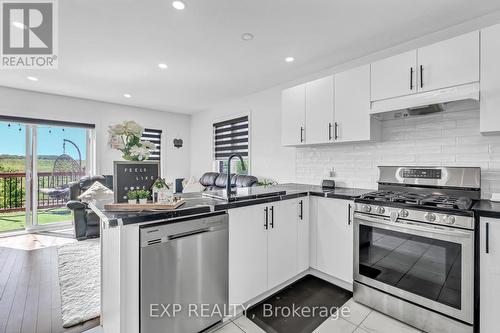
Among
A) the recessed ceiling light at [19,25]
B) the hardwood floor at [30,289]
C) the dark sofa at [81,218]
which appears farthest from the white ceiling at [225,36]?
the hardwood floor at [30,289]

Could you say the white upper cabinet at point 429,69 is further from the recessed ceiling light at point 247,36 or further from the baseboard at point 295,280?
the baseboard at point 295,280

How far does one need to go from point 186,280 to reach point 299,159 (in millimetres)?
2504

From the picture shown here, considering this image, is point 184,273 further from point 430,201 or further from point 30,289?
point 30,289

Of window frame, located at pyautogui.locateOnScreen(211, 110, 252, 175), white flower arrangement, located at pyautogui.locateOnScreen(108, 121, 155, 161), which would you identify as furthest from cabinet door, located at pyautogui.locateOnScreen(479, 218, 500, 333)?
window frame, located at pyautogui.locateOnScreen(211, 110, 252, 175)

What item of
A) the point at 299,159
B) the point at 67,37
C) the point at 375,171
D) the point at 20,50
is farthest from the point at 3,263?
the point at 375,171

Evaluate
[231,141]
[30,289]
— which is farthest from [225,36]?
[30,289]

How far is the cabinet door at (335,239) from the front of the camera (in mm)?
2311

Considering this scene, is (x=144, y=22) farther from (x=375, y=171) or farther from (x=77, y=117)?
(x=77, y=117)

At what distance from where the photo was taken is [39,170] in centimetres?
469

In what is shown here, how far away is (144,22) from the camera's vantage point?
222 cm

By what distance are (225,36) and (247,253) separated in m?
2.17

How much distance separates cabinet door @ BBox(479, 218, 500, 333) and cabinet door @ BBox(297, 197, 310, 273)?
1386 millimetres

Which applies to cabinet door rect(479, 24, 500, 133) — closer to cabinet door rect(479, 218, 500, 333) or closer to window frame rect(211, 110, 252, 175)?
cabinet door rect(479, 218, 500, 333)

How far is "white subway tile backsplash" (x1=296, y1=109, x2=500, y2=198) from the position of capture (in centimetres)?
207
